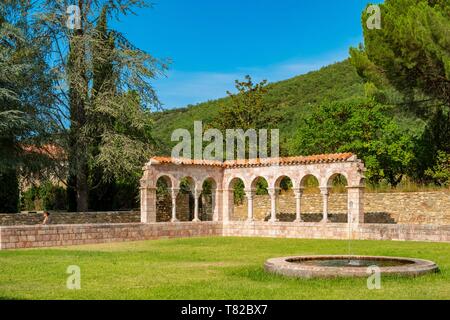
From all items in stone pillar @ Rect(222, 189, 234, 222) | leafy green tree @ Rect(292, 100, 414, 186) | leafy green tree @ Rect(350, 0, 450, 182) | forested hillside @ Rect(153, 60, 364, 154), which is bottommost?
stone pillar @ Rect(222, 189, 234, 222)

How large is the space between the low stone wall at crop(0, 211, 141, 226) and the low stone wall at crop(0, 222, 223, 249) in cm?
350

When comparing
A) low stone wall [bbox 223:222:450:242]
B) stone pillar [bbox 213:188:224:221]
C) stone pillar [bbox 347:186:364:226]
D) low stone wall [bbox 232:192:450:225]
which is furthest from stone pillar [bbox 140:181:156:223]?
stone pillar [bbox 347:186:364:226]

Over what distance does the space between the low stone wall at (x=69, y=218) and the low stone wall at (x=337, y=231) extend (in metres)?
4.28

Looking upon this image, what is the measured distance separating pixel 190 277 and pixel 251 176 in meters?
15.0

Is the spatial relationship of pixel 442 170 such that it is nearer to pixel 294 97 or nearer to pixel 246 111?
pixel 246 111

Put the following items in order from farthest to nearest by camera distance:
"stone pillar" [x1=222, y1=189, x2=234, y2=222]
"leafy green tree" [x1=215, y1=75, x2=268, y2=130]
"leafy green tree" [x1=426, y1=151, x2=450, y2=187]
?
"leafy green tree" [x1=215, y1=75, x2=268, y2=130], "leafy green tree" [x1=426, y1=151, x2=450, y2=187], "stone pillar" [x1=222, y1=189, x2=234, y2=222]

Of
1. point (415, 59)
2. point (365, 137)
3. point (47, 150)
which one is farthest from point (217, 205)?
point (415, 59)

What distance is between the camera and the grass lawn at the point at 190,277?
884 centimetres

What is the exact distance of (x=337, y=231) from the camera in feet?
72.3

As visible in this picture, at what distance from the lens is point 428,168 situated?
28438 mm

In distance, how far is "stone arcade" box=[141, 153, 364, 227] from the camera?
22203mm

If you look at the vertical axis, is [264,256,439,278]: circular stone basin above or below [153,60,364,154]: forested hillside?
below

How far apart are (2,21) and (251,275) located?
20022 millimetres

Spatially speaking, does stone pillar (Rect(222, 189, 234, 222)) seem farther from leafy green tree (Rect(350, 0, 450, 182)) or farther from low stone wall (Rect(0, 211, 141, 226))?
leafy green tree (Rect(350, 0, 450, 182))
